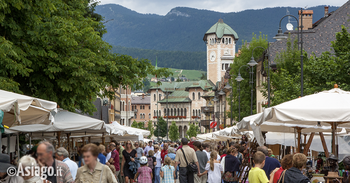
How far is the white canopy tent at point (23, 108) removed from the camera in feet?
24.8

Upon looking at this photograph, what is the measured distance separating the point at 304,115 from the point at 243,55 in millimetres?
42138

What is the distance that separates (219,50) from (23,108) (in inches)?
5894

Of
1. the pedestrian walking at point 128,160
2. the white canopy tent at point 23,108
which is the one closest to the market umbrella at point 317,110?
the white canopy tent at point 23,108

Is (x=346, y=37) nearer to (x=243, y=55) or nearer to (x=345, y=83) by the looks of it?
(x=345, y=83)

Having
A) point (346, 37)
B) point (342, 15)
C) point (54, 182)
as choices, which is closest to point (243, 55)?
point (342, 15)

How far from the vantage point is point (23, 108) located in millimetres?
8078

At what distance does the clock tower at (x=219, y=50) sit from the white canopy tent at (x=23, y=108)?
144 metres

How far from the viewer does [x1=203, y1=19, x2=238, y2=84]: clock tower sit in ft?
509

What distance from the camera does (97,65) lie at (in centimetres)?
1709

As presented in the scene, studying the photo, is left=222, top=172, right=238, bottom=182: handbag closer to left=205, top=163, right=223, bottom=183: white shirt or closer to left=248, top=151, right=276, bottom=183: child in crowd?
→ left=205, top=163, right=223, bottom=183: white shirt

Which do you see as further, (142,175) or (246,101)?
(246,101)

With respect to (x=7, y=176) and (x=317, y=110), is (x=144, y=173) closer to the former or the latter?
(x=317, y=110)

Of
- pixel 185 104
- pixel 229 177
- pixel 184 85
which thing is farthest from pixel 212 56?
pixel 229 177

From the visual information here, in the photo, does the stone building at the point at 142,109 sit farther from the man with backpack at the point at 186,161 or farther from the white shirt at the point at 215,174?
the man with backpack at the point at 186,161
